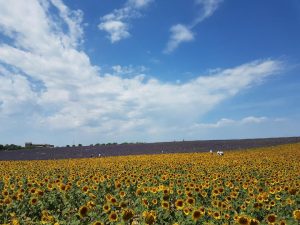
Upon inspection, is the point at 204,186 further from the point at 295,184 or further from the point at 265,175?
the point at 265,175

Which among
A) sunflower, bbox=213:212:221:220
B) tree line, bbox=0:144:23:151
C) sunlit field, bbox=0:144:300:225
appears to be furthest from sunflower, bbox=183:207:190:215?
tree line, bbox=0:144:23:151

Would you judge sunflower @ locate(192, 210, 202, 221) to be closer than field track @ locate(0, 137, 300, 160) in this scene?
Yes

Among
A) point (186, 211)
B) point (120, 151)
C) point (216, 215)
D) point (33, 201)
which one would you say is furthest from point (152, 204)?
point (120, 151)

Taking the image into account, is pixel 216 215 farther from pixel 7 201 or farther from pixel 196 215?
pixel 7 201

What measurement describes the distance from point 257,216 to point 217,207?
0.95 m

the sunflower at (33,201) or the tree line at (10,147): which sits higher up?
the tree line at (10,147)

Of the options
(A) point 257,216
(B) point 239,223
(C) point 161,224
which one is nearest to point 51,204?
(C) point 161,224

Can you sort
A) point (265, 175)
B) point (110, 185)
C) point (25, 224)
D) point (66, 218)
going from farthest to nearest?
point (265, 175) < point (110, 185) < point (66, 218) < point (25, 224)

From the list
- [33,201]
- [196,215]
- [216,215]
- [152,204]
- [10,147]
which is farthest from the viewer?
[10,147]

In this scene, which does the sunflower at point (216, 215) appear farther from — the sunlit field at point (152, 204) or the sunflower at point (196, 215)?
the sunflower at point (196, 215)

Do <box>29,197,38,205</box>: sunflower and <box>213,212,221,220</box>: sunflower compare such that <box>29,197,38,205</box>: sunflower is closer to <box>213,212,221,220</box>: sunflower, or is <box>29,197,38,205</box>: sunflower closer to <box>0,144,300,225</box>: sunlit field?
<box>0,144,300,225</box>: sunlit field

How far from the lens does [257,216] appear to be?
9.43 metres

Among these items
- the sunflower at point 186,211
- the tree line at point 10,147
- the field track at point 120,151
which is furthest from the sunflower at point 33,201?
the tree line at point 10,147

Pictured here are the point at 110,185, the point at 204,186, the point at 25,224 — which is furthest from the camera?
the point at 110,185
